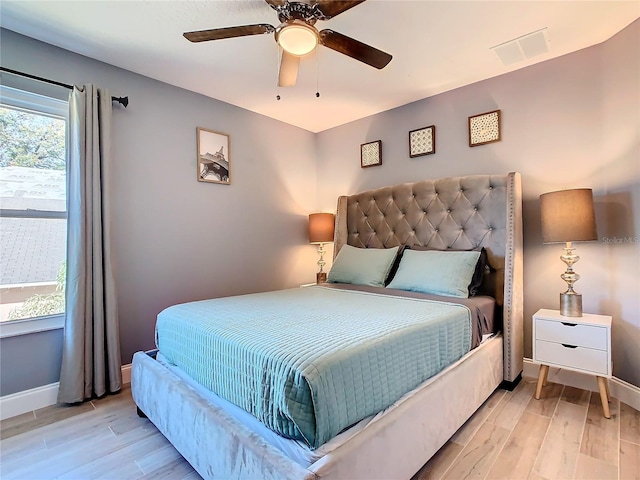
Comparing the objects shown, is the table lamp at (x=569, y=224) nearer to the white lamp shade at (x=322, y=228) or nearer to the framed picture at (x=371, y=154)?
the framed picture at (x=371, y=154)

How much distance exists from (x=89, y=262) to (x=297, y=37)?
202cm

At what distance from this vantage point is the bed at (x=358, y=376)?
110 centimetres

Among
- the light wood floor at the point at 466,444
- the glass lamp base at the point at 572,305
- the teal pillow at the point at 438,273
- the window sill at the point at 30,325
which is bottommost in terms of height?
the light wood floor at the point at 466,444

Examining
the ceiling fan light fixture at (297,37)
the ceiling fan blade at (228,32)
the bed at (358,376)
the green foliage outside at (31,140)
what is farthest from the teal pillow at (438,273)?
the green foliage outside at (31,140)

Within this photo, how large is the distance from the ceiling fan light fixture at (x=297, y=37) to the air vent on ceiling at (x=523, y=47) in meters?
1.50

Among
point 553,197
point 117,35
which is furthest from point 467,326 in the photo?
point 117,35

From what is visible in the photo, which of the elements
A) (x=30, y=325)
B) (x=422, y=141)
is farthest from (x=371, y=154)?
(x=30, y=325)

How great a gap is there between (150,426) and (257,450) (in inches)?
47.0

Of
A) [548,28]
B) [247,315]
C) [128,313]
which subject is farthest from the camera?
[128,313]

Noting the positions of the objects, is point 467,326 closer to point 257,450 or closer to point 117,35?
point 257,450

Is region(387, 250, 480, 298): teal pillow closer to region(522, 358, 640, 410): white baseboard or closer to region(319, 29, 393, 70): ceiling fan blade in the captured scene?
region(522, 358, 640, 410): white baseboard

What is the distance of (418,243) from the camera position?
302 centimetres

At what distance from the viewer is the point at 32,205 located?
7.33 ft

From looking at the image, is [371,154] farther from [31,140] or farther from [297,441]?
[297,441]
